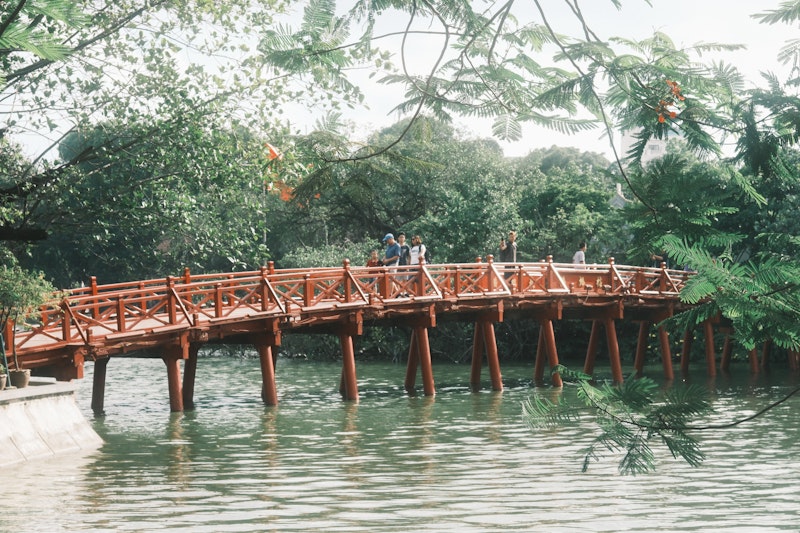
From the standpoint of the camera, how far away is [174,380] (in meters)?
23.0

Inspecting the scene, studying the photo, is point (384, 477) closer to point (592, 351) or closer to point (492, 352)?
point (492, 352)

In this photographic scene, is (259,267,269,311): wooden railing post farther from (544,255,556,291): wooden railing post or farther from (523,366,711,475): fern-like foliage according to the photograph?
(523,366,711,475): fern-like foliage

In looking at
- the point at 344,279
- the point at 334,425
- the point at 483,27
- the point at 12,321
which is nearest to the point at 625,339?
the point at 344,279

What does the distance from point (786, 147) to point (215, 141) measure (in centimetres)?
1913

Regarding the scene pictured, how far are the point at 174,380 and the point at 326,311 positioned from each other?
3615 millimetres

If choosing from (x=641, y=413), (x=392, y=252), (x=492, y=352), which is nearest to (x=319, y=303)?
(x=392, y=252)

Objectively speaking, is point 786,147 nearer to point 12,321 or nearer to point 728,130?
point 728,130

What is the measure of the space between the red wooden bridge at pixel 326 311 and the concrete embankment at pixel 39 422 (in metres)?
1.35

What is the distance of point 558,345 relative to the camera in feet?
141

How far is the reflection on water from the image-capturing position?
11359 mm

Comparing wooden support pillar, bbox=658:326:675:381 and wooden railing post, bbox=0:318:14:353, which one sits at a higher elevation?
wooden railing post, bbox=0:318:14:353

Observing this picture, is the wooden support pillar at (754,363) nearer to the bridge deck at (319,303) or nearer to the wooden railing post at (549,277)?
the bridge deck at (319,303)

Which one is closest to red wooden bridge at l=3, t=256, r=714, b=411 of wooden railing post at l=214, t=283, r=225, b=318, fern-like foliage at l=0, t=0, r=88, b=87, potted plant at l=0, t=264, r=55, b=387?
wooden railing post at l=214, t=283, r=225, b=318

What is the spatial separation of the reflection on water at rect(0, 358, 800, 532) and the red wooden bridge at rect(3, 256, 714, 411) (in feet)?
5.09
